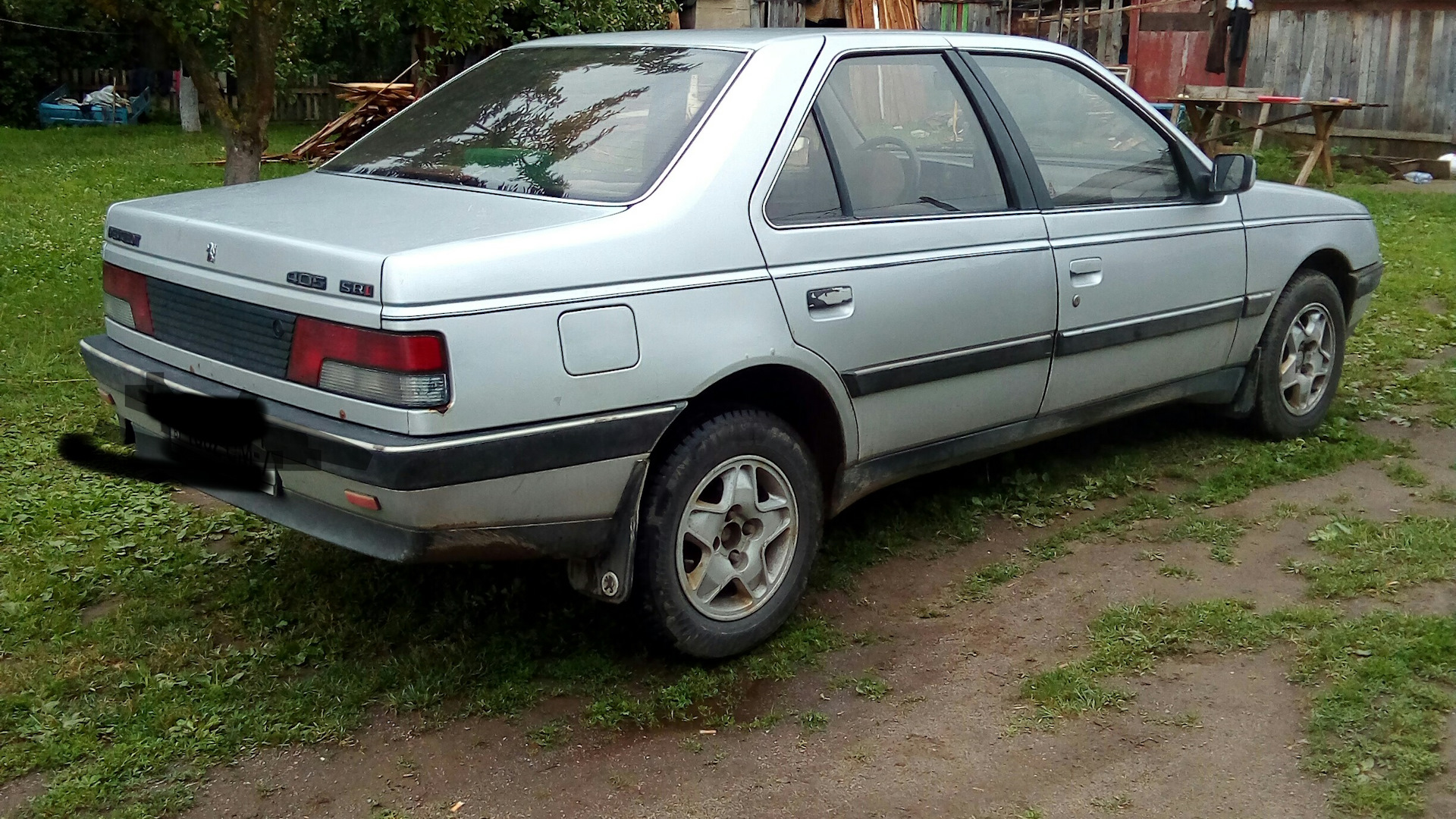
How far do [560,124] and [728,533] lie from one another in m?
1.26

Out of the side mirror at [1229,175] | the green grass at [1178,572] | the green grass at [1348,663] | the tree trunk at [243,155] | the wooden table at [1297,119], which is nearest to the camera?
the green grass at [1348,663]

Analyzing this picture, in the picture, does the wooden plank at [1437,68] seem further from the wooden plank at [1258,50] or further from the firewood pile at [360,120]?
the firewood pile at [360,120]

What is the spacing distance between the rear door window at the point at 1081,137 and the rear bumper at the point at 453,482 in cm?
190

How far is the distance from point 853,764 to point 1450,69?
13.8 m

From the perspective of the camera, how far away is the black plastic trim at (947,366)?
3883 millimetres

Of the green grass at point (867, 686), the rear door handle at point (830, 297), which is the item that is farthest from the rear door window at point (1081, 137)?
the green grass at point (867, 686)

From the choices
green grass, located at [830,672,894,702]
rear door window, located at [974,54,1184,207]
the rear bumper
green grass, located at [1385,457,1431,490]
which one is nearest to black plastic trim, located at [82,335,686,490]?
the rear bumper

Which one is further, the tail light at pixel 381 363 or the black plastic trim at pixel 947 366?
the black plastic trim at pixel 947 366

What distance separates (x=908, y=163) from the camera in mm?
4168

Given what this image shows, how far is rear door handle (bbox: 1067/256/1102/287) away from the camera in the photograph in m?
4.48

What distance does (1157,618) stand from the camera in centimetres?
402

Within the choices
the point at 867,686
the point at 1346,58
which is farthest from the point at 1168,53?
the point at 867,686

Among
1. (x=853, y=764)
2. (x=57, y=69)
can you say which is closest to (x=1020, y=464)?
(x=853, y=764)

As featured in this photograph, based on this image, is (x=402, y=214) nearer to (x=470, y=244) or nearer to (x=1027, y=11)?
(x=470, y=244)
